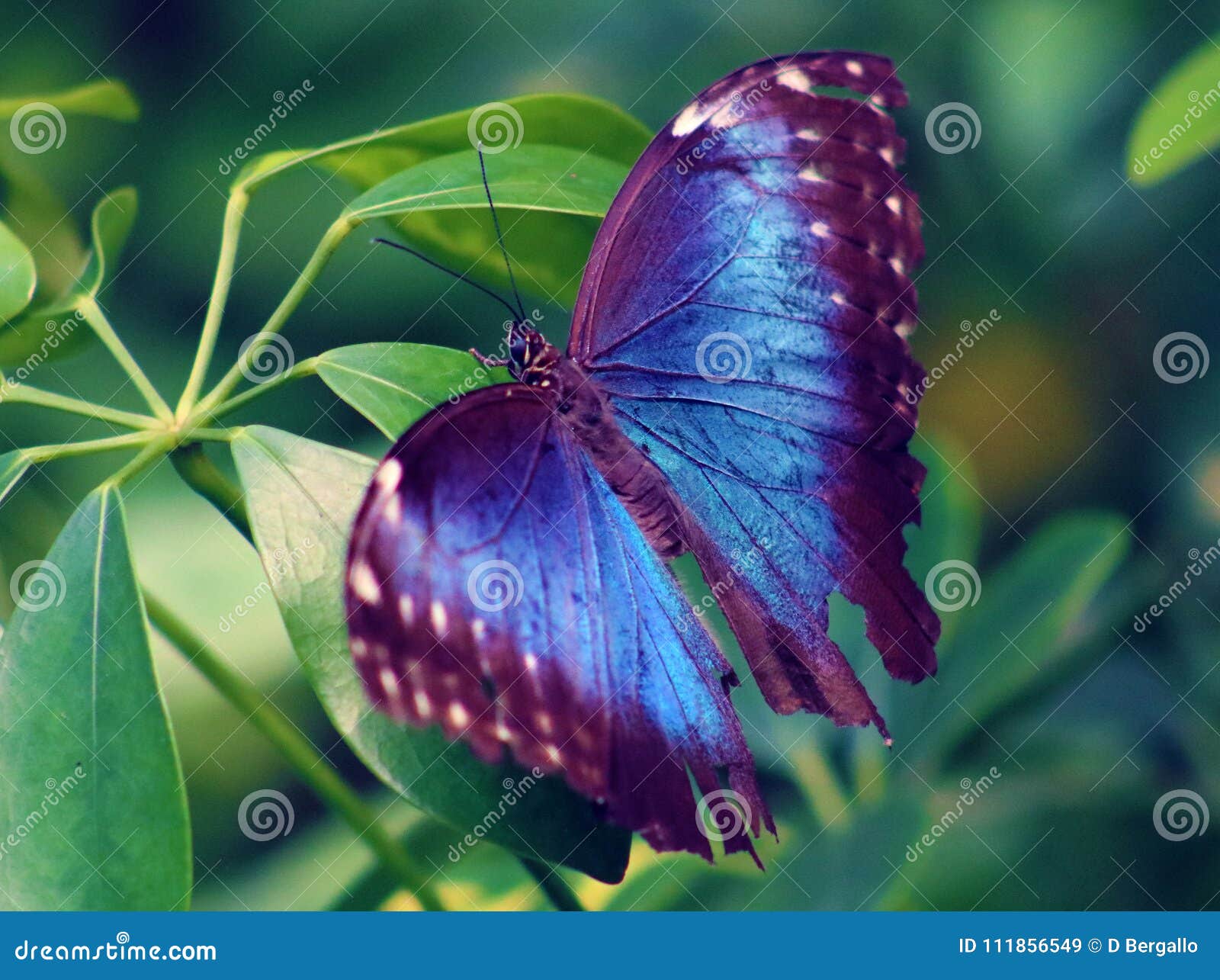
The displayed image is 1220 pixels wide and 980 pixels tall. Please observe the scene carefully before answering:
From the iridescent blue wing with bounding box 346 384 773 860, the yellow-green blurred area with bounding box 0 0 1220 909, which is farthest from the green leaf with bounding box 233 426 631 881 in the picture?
the yellow-green blurred area with bounding box 0 0 1220 909

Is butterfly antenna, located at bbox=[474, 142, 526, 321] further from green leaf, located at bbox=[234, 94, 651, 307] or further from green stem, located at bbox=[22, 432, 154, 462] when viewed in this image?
green stem, located at bbox=[22, 432, 154, 462]

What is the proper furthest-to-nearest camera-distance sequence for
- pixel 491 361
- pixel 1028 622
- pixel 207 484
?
pixel 1028 622
pixel 491 361
pixel 207 484

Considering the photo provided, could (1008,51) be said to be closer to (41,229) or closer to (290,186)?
(290,186)

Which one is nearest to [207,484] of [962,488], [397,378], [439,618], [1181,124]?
[397,378]

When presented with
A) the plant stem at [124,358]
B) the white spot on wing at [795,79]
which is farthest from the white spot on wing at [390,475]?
the white spot on wing at [795,79]

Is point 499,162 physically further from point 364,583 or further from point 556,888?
point 556,888

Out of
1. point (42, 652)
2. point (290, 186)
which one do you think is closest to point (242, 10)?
point (290, 186)
